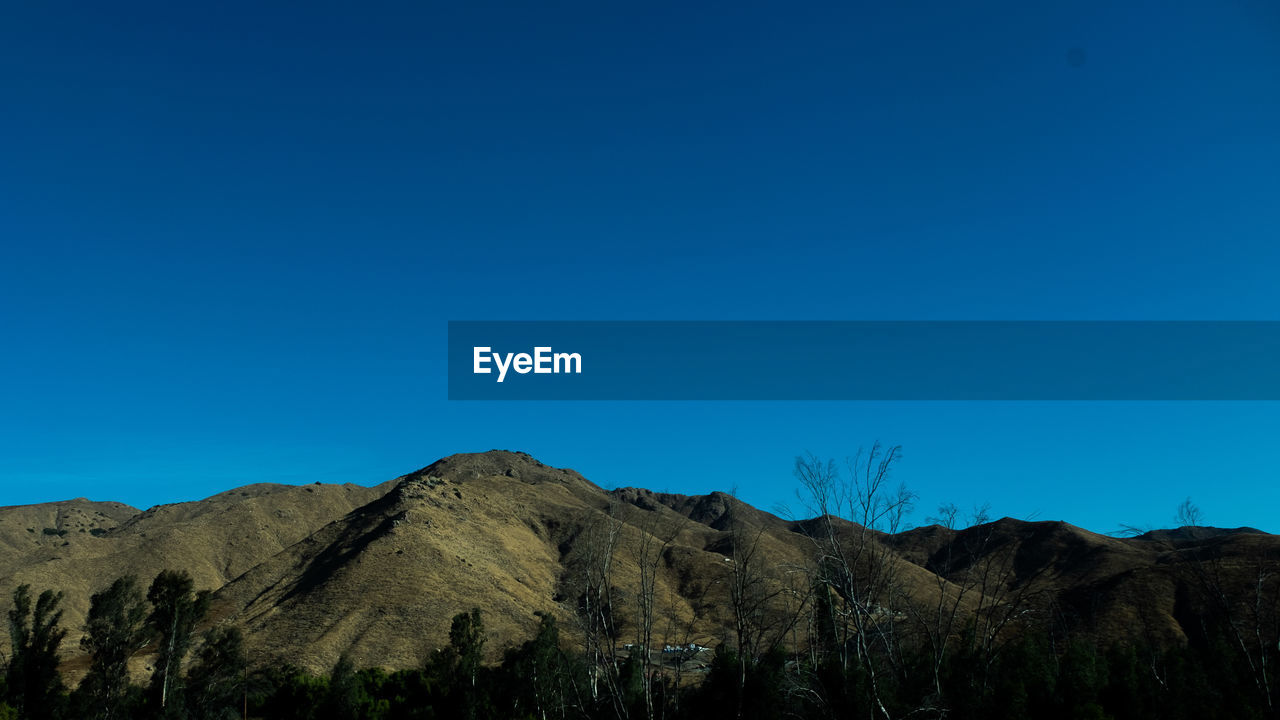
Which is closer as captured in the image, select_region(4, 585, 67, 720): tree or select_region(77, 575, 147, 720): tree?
select_region(77, 575, 147, 720): tree

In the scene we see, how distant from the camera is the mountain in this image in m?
78.9

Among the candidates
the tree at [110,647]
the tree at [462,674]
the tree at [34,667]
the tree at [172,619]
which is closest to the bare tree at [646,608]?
the tree at [462,674]

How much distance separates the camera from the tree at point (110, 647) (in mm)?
42500

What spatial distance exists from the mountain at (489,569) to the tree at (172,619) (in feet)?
76.9

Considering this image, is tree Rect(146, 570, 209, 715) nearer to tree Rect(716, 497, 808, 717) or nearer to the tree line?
the tree line

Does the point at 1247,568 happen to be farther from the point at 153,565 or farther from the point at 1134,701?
the point at 153,565

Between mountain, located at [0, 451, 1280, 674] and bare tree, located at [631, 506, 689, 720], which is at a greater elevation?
A: mountain, located at [0, 451, 1280, 674]

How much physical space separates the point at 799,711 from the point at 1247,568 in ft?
246

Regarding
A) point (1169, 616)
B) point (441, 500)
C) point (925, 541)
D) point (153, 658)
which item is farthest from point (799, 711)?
Result: point (925, 541)

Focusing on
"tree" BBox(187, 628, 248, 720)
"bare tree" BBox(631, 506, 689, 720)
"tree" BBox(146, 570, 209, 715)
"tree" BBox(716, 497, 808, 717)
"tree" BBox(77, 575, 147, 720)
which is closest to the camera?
"bare tree" BBox(631, 506, 689, 720)

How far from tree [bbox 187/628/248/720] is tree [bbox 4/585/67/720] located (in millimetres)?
6756

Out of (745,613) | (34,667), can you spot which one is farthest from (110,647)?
(745,613)

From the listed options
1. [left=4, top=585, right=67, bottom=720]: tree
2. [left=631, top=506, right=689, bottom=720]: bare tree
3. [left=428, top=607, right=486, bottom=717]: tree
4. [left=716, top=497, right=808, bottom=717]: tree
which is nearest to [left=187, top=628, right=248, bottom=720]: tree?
[left=4, top=585, right=67, bottom=720]: tree

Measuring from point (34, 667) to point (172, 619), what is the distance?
32.7 ft
